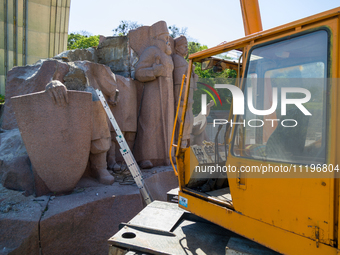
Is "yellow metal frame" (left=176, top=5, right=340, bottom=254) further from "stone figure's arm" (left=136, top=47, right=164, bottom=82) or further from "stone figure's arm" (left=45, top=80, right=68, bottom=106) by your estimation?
"stone figure's arm" (left=136, top=47, right=164, bottom=82)

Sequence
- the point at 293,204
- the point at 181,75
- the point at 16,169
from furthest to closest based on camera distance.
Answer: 1. the point at 181,75
2. the point at 16,169
3. the point at 293,204

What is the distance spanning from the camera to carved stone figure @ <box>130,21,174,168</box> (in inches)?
241

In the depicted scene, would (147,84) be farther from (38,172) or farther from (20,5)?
(20,5)

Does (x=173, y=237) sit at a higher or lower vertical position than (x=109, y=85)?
lower

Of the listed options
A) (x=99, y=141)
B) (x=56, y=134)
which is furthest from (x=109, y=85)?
(x=56, y=134)

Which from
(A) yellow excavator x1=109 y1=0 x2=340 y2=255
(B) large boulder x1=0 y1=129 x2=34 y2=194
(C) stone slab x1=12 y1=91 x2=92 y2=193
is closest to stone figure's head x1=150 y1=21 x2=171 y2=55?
(C) stone slab x1=12 y1=91 x2=92 y2=193

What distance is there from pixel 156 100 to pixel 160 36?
4.61 feet

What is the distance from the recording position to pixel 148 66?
6109mm

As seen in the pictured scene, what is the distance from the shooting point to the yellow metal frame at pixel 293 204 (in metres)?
1.52

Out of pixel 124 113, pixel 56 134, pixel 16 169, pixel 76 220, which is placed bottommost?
pixel 76 220

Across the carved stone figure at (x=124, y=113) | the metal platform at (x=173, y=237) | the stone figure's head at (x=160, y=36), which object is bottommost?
the metal platform at (x=173, y=237)

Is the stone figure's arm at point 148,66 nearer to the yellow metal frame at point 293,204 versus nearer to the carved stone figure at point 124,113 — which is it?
the carved stone figure at point 124,113

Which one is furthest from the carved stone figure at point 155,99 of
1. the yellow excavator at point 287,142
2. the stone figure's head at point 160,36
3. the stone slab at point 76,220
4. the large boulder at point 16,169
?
the yellow excavator at point 287,142

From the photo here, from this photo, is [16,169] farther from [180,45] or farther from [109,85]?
[180,45]
